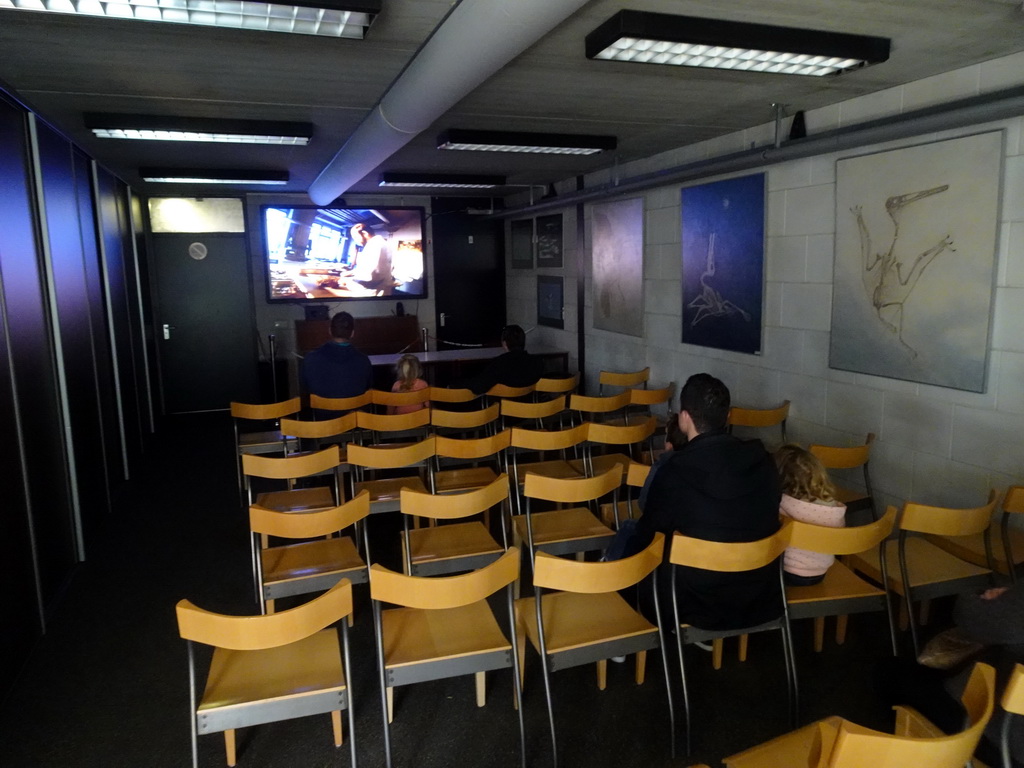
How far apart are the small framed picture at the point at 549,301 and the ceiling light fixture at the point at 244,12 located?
18.9ft

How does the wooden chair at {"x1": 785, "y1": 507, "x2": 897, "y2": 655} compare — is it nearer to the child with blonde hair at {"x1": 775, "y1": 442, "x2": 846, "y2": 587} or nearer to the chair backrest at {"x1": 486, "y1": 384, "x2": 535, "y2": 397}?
the child with blonde hair at {"x1": 775, "y1": 442, "x2": 846, "y2": 587}

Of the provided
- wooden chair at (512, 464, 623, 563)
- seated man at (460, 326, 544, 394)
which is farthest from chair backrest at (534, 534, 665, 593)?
seated man at (460, 326, 544, 394)

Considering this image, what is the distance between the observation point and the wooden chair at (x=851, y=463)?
3.52 m

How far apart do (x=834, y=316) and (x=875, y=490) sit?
3.58ft

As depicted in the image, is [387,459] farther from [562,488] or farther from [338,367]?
[338,367]

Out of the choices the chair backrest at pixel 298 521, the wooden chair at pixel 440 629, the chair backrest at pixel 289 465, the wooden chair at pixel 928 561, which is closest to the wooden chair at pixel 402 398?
the chair backrest at pixel 289 465

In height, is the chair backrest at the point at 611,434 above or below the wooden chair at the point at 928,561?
above

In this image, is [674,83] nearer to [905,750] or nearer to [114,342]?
[905,750]

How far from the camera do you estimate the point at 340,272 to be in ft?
29.9

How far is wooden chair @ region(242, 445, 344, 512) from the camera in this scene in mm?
3309

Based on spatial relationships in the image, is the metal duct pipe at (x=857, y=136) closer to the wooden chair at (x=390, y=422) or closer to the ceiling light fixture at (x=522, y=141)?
the ceiling light fixture at (x=522, y=141)

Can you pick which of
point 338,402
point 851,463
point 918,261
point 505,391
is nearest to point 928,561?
point 851,463

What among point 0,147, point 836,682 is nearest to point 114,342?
point 0,147

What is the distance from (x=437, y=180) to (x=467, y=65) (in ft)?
16.1
